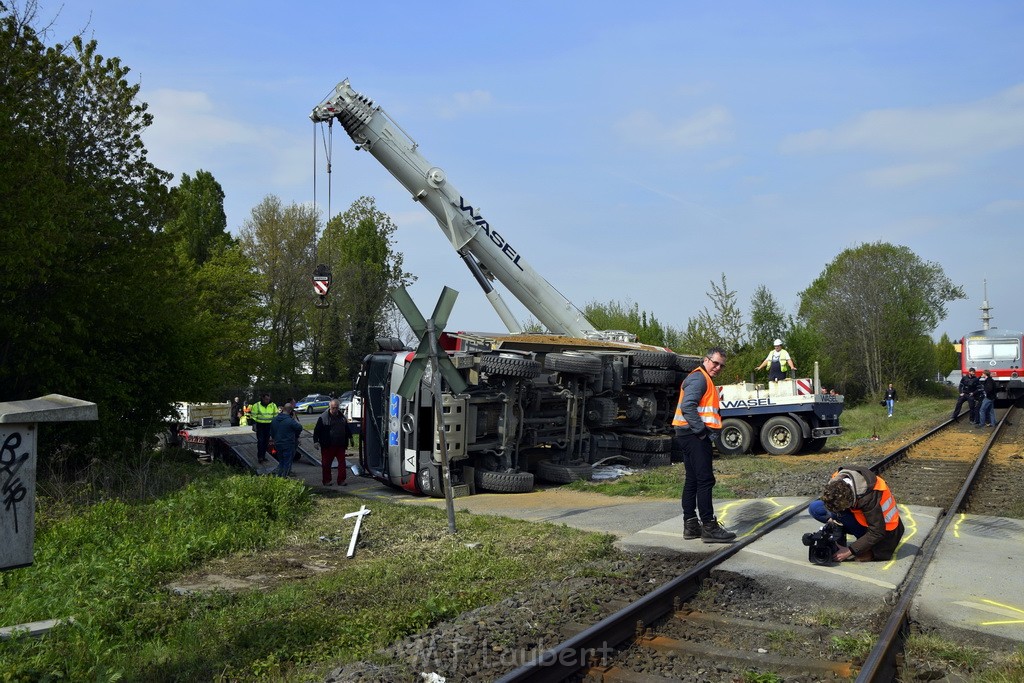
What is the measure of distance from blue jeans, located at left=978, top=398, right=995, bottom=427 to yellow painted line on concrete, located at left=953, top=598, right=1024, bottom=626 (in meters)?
21.1

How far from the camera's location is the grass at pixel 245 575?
5.42 meters

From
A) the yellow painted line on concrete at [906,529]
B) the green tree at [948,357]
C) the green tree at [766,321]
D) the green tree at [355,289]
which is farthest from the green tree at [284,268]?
the green tree at [948,357]

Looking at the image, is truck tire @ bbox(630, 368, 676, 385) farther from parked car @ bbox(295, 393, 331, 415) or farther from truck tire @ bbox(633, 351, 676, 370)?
parked car @ bbox(295, 393, 331, 415)

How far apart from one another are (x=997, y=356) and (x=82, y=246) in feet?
114

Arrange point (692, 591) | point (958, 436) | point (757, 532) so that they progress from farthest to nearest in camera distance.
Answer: point (958, 436)
point (757, 532)
point (692, 591)

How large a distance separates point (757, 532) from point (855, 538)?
3.34ft

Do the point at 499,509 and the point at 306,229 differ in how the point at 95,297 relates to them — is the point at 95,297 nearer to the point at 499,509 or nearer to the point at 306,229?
the point at 499,509

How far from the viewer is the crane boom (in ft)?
55.8

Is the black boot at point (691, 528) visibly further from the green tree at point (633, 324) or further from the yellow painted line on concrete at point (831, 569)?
the green tree at point (633, 324)

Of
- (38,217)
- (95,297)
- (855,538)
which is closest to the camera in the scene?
(855,538)

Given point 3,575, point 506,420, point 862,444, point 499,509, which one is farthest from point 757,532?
point 862,444

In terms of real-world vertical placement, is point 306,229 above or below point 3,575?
above

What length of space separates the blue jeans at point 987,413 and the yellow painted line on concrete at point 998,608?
21052 millimetres

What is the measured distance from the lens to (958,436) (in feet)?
70.2
